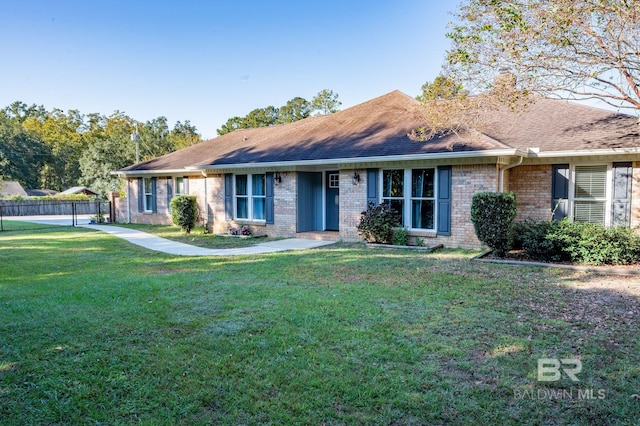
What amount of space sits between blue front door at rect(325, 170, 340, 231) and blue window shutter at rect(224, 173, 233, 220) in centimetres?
374

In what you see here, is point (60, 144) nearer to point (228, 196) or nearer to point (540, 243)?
point (228, 196)

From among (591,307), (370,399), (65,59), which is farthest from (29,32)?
(591,307)

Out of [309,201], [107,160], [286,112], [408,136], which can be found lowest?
[309,201]

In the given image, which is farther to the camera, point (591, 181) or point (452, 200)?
point (452, 200)

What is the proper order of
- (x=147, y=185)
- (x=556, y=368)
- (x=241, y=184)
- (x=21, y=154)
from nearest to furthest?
(x=556, y=368) → (x=241, y=184) → (x=147, y=185) → (x=21, y=154)

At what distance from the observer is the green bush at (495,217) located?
29.2 ft

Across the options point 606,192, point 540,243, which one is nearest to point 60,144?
point 540,243

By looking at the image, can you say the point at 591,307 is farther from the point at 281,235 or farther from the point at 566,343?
the point at 281,235

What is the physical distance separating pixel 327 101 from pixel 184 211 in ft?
87.9

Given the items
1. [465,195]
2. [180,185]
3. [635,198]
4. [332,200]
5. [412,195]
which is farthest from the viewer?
[180,185]

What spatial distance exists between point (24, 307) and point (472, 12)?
8851mm

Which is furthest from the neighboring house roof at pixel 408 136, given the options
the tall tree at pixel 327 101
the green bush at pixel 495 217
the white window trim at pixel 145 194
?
the tall tree at pixel 327 101

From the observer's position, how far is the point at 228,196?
49.6 ft

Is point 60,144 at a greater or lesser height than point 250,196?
greater
